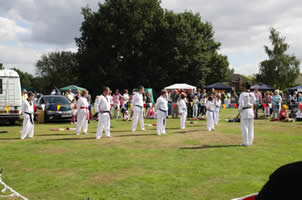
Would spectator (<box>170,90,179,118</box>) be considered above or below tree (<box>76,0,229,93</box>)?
below

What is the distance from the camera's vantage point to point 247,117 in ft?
36.9

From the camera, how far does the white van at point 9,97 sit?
58.8 ft

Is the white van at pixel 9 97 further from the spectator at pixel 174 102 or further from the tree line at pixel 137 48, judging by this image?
the tree line at pixel 137 48

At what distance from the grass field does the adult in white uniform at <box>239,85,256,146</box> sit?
0.38 meters

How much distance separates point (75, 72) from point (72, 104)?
30312 mm

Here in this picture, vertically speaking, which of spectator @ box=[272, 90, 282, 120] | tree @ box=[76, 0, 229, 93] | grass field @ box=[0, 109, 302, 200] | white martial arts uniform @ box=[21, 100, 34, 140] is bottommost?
grass field @ box=[0, 109, 302, 200]

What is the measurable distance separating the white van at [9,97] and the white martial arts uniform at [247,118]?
13166 millimetres

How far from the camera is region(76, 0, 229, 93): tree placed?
4534cm

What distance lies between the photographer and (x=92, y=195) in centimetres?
571

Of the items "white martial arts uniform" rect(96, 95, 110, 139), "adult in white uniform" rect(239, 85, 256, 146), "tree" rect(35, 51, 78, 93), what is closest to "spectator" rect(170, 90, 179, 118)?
"white martial arts uniform" rect(96, 95, 110, 139)

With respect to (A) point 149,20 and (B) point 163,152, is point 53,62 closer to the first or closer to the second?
(A) point 149,20

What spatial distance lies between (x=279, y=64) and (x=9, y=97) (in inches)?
2286

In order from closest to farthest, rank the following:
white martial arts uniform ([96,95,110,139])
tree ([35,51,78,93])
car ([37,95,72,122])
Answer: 1. white martial arts uniform ([96,95,110,139])
2. car ([37,95,72,122])
3. tree ([35,51,78,93])

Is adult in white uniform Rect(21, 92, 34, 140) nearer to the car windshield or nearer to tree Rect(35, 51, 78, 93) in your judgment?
the car windshield
